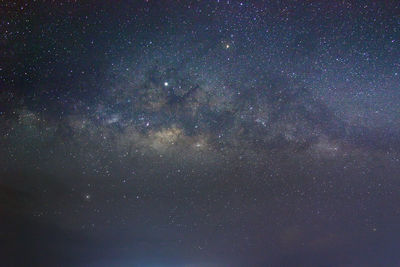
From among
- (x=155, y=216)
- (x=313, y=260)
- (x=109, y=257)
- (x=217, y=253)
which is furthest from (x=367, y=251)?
(x=109, y=257)

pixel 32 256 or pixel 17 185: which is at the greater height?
pixel 17 185

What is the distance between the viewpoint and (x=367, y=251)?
101ft

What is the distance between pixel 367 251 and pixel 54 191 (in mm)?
32670

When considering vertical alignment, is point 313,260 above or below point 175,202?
below

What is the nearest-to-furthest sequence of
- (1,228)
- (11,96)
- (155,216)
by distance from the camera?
1. (11,96)
2. (155,216)
3. (1,228)

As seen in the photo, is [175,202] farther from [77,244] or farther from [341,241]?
[341,241]

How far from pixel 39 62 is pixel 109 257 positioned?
114 ft

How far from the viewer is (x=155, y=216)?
20609 millimetres

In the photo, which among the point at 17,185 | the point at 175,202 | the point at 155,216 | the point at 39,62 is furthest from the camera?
the point at 155,216

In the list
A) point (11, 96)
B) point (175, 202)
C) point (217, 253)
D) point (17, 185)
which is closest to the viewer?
point (11, 96)

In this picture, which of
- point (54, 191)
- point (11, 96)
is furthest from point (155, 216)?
point (11, 96)

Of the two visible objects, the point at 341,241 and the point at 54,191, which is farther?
the point at 341,241

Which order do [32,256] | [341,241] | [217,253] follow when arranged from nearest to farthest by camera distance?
[341,241]
[32,256]
[217,253]

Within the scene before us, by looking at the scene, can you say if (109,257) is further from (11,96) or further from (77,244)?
(11,96)
